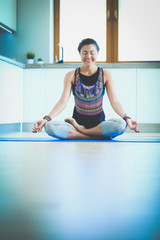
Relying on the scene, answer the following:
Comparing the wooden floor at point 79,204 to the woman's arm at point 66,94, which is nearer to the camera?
the wooden floor at point 79,204

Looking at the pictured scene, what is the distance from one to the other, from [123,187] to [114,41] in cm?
408

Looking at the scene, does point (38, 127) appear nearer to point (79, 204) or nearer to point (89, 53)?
point (89, 53)

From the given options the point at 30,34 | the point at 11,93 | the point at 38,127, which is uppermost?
the point at 30,34

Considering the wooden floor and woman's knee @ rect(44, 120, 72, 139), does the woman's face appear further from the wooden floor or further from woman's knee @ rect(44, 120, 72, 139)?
the wooden floor

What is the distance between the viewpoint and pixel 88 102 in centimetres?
252

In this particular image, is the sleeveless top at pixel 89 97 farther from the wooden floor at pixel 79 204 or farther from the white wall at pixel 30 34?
the white wall at pixel 30 34

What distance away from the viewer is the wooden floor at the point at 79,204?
1.36ft

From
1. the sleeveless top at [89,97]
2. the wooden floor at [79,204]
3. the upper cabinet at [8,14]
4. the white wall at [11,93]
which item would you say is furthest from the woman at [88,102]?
the upper cabinet at [8,14]

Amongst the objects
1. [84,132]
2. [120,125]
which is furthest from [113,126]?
[84,132]

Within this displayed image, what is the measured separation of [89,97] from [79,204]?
198 cm

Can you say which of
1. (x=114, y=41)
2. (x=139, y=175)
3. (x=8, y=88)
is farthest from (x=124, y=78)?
(x=139, y=175)

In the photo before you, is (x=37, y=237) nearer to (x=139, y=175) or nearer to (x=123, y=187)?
(x=123, y=187)

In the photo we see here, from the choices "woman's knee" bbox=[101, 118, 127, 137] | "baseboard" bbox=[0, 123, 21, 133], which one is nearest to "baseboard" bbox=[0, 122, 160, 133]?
"baseboard" bbox=[0, 123, 21, 133]

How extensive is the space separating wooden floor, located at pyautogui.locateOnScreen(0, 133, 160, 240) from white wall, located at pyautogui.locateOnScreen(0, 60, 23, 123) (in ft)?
8.95
